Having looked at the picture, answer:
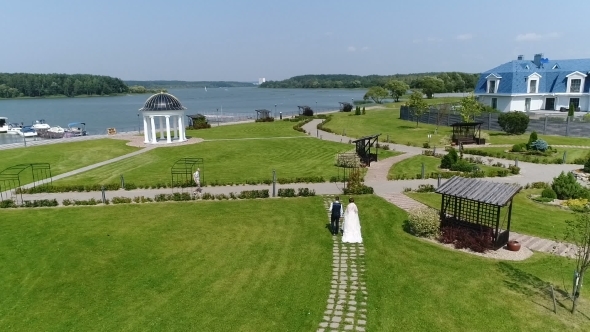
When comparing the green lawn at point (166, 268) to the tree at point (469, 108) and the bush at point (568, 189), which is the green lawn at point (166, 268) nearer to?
the bush at point (568, 189)

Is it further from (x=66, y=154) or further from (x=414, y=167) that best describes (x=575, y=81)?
(x=66, y=154)

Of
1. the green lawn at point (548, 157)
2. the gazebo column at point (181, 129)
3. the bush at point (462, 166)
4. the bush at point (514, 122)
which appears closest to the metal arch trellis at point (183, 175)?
the gazebo column at point (181, 129)

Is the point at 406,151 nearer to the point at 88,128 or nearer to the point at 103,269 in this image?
the point at 103,269

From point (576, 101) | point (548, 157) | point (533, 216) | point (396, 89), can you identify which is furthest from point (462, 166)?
point (396, 89)

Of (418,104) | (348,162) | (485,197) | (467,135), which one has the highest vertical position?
(418,104)

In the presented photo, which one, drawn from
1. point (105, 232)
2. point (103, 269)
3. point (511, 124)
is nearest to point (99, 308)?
point (103, 269)
